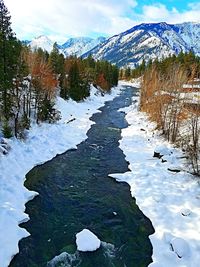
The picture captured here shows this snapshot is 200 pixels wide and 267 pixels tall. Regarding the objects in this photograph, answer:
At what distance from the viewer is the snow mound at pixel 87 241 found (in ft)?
40.4

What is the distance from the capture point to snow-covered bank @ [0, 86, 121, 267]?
43.0ft

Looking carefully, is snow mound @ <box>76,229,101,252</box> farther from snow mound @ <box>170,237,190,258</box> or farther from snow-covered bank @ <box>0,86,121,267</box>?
snow mound @ <box>170,237,190,258</box>

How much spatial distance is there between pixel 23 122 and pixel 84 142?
252 inches

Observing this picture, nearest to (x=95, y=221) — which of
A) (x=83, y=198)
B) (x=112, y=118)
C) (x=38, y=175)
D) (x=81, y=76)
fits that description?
(x=83, y=198)

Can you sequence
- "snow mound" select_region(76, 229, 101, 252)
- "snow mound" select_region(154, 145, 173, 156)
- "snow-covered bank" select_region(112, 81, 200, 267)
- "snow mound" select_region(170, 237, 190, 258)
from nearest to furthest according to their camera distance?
1. "snow mound" select_region(170, 237, 190, 258)
2. "snow-covered bank" select_region(112, 81, 200, 267)
3. "snow mound" select_region(76, 229, 101, 252)
4. "snow mound" select_region(154, 145, 173, 156)

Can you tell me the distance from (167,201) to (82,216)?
16.1 feet

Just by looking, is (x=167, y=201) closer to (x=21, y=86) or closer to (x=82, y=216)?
(x=82, y=216)

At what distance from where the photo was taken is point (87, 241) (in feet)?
41.2

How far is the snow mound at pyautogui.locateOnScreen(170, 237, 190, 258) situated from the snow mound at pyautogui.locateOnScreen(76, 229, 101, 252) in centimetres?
320

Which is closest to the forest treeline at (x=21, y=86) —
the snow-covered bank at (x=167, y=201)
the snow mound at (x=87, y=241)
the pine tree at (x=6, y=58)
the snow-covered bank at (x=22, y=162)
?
the pine tree at (x=6, y=58)

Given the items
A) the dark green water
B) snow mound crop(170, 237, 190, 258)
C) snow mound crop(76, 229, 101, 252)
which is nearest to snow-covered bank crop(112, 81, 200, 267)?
snow mound crop(170, 237, 190, 258)

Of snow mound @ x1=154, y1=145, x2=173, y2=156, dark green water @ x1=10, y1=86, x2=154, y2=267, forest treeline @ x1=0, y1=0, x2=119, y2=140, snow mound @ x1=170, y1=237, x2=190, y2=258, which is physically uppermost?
forest treeline @ x1=0, y1=0, x2=119, y2=140

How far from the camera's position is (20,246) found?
1245 centimetres

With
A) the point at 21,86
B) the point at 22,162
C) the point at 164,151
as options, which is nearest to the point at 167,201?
the point at 164,151
